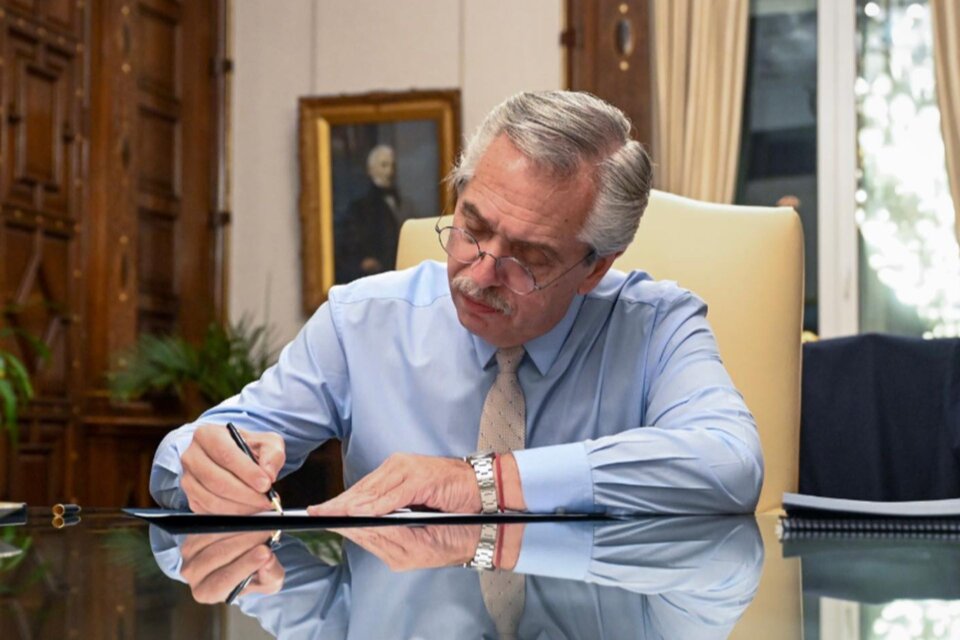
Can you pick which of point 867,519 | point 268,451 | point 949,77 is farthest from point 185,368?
point 867,519

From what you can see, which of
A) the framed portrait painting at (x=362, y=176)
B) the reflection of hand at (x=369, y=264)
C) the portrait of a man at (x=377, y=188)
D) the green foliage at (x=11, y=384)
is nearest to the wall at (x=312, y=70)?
the framed portrait painting at (x=362, y=176)

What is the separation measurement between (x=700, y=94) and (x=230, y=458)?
501 cm

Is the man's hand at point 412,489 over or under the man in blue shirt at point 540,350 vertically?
under

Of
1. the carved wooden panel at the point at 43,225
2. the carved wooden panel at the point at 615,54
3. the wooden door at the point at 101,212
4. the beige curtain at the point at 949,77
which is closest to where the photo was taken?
the carved wooden panel at the point at 43,225

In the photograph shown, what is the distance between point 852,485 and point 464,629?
2.26m

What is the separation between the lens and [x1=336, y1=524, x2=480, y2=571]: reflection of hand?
1.04m

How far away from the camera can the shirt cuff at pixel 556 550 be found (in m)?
0.96

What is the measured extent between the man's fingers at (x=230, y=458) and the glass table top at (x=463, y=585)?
0.79ft

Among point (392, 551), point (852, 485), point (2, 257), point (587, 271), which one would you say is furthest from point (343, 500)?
point (2, 257)

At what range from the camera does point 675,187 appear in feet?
20.6

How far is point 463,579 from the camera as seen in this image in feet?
2.98

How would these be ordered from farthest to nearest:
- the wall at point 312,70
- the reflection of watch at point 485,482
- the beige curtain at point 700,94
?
the wall at point 312,70
the beige curtain at point 700,94
the reflection of watch at point 485,482

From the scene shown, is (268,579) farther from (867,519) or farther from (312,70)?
(312,70)

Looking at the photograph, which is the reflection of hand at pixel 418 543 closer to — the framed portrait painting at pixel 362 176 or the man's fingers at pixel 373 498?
the man's fingers at pixel 373 498
